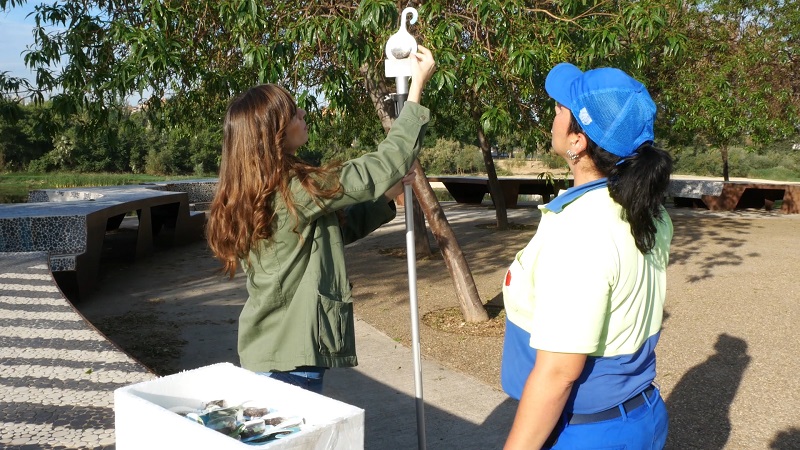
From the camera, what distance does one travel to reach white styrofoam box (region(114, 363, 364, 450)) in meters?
1.70

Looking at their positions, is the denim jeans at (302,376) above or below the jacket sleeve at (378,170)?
below

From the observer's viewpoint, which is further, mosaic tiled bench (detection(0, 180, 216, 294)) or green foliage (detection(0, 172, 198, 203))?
green foliage (detection(0, 172, 198, 203))

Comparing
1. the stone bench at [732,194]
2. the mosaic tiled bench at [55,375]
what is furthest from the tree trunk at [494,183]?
the mosaic tiled bench at [55,375]

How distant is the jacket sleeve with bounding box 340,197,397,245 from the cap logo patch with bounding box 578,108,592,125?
0.97 meters

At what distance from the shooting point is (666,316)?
793 cm

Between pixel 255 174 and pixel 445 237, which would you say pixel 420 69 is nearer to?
pixel 255 174

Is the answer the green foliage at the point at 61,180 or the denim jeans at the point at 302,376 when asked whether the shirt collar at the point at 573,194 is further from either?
the green foliage at the point at 61,180

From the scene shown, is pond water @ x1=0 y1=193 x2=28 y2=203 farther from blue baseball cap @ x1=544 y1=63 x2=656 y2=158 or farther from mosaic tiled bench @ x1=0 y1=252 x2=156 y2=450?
blue baseball cap @ x1=544 y1=63 x2=656 y2=158

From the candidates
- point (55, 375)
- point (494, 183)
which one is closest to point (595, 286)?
point (55, 375)

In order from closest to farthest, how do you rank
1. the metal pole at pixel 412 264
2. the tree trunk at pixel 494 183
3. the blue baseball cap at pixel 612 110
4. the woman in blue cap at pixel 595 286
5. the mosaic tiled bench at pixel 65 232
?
the woman in blue cap at pixel 595 286, the blue baseball cap at pixel 612 110, the metal pole at pixel 412 264, the mosaic tiled bench at pixel 65 232, the tree trunk at pixel 494 183

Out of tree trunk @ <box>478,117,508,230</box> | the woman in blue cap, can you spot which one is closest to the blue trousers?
the woman in blue cap

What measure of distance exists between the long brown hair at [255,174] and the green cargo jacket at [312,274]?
0.04 metres

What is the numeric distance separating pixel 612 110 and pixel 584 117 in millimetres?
66

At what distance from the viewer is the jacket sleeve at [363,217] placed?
263 cm
